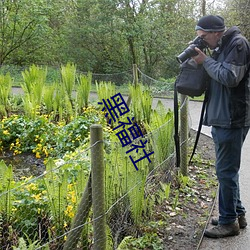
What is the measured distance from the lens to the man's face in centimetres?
297

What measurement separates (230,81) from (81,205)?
1405mm

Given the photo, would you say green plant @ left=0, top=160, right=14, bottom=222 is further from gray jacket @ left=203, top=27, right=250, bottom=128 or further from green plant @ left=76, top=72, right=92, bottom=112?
green plant @ left=76, top=72, right=92, bottom=112

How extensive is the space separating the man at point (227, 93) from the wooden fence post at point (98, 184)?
1.10 m

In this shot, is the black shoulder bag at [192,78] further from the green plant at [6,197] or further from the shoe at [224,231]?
the green plant at [6,197]

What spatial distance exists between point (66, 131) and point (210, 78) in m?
3.08

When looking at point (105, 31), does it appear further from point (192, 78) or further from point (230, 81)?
point (230, 81)

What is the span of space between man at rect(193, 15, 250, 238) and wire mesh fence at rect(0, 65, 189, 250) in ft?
2.35

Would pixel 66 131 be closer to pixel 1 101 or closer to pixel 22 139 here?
pixel 22 139

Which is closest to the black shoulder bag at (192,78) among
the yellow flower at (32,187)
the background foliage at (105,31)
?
the yellow flower at (32,187)

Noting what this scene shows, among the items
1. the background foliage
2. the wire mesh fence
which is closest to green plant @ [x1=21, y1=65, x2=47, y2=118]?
the wire mesh fence

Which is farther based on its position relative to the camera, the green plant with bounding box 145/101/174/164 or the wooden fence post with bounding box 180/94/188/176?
the wooden fence post with bounding box 180/94/188/176

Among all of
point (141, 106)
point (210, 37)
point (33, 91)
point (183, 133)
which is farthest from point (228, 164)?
point (33, 91)

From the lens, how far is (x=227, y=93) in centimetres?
292

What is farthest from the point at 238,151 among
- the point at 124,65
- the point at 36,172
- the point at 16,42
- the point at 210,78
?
the point at 16,42
